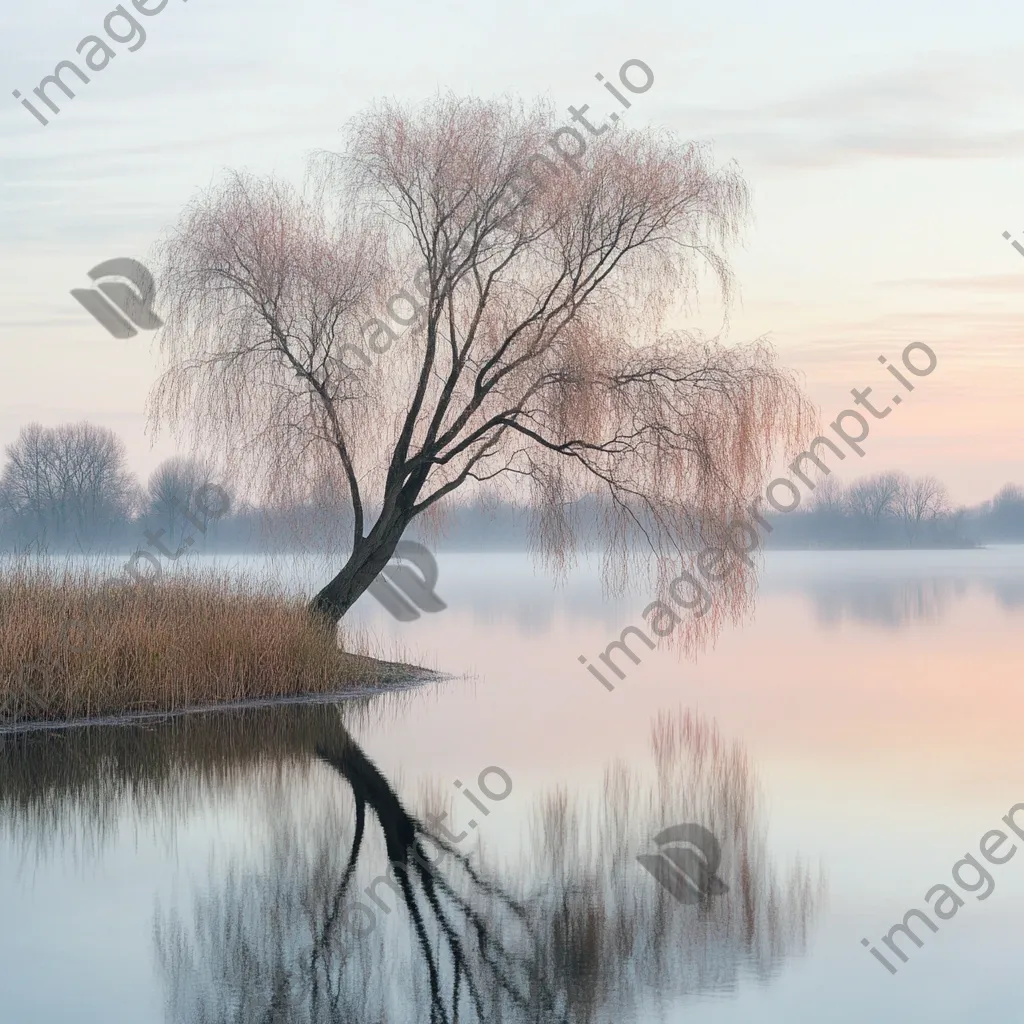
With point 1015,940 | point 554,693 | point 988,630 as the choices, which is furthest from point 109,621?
point 988,630

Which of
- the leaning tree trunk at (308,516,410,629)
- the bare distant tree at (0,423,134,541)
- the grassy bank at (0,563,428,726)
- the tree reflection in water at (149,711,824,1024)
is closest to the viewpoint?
the tree reflection in water at (149,711,824,1024)

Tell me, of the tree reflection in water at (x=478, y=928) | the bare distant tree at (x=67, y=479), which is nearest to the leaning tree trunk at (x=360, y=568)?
the tree reflection in water at (x=478, y=928)

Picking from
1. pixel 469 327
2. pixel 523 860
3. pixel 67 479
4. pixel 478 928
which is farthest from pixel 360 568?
pixel 67 479

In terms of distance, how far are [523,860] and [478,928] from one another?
1.30 meters

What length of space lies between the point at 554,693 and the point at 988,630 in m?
12.3

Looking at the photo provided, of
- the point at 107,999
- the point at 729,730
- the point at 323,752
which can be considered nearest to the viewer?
the point at 107,999

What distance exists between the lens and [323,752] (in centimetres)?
1116

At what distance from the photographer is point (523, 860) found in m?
7.58

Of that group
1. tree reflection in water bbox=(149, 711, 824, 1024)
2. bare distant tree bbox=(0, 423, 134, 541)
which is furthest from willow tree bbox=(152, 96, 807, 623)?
bare distant tree bbox=(0, 423, 134, 541)

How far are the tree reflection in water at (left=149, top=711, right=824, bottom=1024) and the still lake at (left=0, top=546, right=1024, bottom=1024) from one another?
0.06 feet

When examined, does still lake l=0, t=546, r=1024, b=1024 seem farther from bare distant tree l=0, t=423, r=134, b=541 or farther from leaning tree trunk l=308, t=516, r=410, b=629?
bare distant tree l=0, t=423, r=134, b=541

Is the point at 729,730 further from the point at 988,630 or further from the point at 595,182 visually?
the point at 988,630

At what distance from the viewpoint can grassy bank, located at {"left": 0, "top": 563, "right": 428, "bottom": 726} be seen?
12438mm

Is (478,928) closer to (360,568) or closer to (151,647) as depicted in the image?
(151,647)
